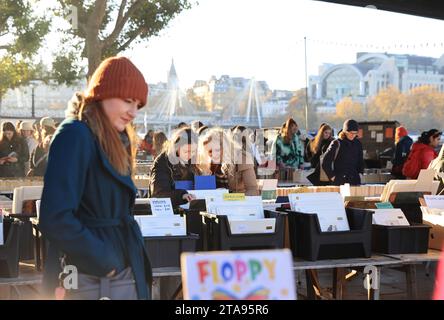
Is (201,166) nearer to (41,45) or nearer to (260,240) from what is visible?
(260,240)

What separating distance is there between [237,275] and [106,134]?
22.1 inches

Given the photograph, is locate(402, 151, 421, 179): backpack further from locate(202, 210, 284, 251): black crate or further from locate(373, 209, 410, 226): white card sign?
locate(202, 210, 284, 251): black crate

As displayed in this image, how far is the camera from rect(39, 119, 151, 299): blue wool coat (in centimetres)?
170

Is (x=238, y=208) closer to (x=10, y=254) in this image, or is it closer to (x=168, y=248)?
(x=168, y=248)

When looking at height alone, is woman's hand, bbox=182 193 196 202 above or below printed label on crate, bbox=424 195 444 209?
above

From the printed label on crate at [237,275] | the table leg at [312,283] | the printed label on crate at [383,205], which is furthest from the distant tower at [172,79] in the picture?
the printed label on crate at [237,275]

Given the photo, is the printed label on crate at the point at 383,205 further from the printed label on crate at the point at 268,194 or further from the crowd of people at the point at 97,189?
the crowd of people at the point at 97,189

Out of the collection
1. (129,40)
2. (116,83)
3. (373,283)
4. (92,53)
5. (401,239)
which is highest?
(129,40)

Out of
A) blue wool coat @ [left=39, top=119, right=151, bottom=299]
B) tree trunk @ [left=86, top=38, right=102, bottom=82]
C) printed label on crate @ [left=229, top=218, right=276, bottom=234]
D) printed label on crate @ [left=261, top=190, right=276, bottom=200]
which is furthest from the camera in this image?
tree trunk @ [left=86, top=38, right=102, bottom=82]

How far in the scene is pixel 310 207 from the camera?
3.52 metres

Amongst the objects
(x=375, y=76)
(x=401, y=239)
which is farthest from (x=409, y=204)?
(x=375, y=76)

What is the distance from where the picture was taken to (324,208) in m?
3.52

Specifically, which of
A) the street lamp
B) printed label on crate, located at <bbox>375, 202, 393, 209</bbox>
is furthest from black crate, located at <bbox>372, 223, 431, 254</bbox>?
the street lamp

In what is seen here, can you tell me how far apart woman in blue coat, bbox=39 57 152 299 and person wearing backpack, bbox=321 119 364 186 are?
5.33m
